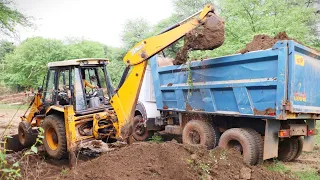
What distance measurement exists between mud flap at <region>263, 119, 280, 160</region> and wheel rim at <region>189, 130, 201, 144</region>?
1.69m

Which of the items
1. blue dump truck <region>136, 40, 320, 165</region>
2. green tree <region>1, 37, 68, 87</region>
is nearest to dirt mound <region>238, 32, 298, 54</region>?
blue dump truck <region>136, 40, 320, 165</region>

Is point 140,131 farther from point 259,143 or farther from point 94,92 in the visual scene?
point 259,143

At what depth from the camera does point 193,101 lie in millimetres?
6910

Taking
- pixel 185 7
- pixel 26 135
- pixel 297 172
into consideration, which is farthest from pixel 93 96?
pixel 185 7

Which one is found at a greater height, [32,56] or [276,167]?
[32,56]

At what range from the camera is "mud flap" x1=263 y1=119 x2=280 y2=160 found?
5.43 metres

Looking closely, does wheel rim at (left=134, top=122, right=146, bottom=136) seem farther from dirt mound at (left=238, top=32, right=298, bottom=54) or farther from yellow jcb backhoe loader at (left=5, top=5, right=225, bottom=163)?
dirt mound at (left=238, top=32, right=298, bottom=54)

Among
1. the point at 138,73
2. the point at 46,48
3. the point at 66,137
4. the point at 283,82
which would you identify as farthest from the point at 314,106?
the point at 46,48

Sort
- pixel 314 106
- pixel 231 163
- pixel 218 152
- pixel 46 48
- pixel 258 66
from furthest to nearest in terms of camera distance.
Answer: pixel 46 48 → pixel 314 106 → pixel 258 66 → pixel 218 152 → pixel 231 163

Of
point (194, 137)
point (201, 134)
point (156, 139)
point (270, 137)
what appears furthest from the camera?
point (156, 139)

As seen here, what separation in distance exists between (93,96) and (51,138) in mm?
1278

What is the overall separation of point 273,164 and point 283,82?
1887 millimetres

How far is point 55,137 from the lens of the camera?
20.9 ft

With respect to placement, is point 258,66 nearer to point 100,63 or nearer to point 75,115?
point 100,63
